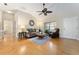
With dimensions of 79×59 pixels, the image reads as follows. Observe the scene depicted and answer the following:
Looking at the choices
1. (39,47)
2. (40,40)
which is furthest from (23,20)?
(39,47)

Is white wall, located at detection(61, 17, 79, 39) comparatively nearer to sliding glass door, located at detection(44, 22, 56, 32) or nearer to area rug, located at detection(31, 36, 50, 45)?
sliding glass door, located at detection(44, 22, 56, 32)

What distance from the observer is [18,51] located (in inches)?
96.8

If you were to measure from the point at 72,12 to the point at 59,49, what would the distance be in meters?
0.85

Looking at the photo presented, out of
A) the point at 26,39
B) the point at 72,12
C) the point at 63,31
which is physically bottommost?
the point at 26,39

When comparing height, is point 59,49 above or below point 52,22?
below

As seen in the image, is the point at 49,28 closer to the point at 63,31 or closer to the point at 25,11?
the point at 63,31

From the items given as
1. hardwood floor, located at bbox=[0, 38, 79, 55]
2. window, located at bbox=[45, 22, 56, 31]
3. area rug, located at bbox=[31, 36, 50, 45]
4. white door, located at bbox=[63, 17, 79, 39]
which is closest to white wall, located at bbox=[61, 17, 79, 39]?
white door, located at bbox=[63, 17, 79, 39]

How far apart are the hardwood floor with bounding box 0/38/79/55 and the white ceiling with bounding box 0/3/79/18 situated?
622 millimetres

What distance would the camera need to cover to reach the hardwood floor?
8.04 ft

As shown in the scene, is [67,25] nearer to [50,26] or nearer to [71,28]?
[71,28]

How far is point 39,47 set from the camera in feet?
8.17

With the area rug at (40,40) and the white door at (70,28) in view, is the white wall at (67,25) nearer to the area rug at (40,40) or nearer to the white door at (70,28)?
the white door at (70,28)

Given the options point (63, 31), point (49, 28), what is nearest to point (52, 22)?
point (49, 28)

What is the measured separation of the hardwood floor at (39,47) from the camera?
2.45 metres
